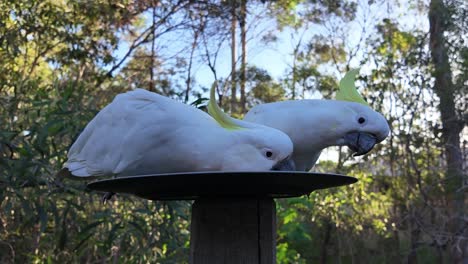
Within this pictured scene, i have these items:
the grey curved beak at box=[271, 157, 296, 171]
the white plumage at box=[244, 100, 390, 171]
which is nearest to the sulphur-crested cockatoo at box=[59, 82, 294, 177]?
the grey curved beak at box=[271, 157, 296, 171]

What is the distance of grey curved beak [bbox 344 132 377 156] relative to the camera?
1309mm

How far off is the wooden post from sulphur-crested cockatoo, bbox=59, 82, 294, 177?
0.08 metres

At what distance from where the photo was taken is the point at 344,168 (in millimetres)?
5535

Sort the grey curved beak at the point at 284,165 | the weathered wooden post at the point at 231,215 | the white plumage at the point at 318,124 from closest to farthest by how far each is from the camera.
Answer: the weathered wooden post at the point at 231,215 → the grey curved beak at the point at 284,165 → the white plumage at the point at 318,124

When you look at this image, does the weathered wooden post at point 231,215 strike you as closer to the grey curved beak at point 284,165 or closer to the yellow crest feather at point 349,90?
the grey curved beak at point 284,165

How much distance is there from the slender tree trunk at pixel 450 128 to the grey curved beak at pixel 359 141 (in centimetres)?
378

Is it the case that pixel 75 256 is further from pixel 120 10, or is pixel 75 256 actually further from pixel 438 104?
pixel 438 104

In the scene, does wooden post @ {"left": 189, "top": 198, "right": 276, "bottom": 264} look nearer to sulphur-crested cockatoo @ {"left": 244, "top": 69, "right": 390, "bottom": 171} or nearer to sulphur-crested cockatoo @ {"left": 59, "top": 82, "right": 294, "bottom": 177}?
sulphur-crested cockatoo @ {"left": 59, "top": 82, "right": 294, "bottom": 177}

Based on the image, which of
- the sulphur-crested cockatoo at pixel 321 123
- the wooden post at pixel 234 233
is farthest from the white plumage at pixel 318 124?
the wooden post at pixel 234 233

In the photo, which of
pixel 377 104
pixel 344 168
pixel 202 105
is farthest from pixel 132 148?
pixel 344 168

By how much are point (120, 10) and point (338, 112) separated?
3.82 m

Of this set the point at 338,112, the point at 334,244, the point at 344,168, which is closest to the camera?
the point at 338,112

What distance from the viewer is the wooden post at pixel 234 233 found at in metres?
0.99

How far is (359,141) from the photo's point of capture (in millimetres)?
1321
